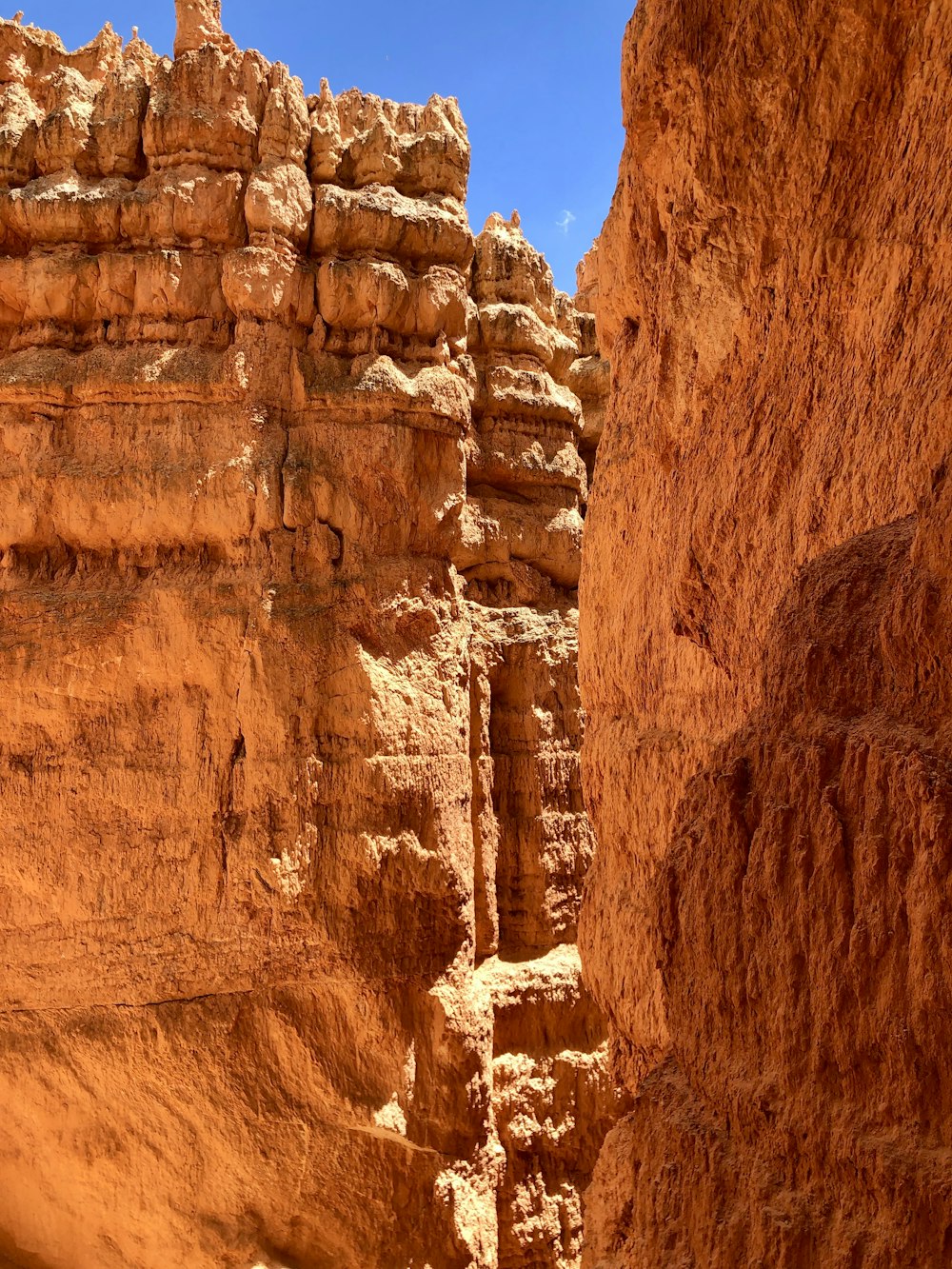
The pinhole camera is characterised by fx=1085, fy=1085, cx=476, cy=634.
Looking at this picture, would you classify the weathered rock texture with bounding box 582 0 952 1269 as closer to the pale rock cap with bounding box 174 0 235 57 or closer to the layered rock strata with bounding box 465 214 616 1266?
the layered rock strata with bounding box 465 214 616 1266

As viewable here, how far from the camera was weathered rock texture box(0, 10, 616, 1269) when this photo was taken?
5.97 metres

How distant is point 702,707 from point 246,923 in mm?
3938

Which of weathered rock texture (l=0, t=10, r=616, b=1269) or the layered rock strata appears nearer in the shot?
weathered rock texture (l=0, t=10, r=616, b=1269)

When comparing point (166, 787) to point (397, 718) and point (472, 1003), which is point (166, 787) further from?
point (472, 1003)

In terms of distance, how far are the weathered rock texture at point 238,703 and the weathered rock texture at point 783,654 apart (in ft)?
9.82

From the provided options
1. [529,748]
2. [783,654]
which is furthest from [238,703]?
[783,654]

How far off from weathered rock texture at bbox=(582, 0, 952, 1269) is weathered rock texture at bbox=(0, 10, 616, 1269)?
2992 mm

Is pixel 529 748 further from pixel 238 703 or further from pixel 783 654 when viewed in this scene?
pixel 783 654

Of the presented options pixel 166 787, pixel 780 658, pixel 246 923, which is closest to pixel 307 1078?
pixel 246 923

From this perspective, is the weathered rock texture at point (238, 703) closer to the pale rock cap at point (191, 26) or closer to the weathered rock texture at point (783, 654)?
the pale rock cap at point (191, 26)

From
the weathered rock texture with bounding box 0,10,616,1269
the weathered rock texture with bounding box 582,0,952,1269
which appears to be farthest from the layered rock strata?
the weathered rock texture with bounding box 582,0,952,1269

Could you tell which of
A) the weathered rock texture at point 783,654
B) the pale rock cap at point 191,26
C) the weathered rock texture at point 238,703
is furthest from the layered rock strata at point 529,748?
the weathered rock texture at point 783,654

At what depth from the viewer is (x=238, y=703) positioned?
6.19 m

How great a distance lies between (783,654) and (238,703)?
467 centimetres
